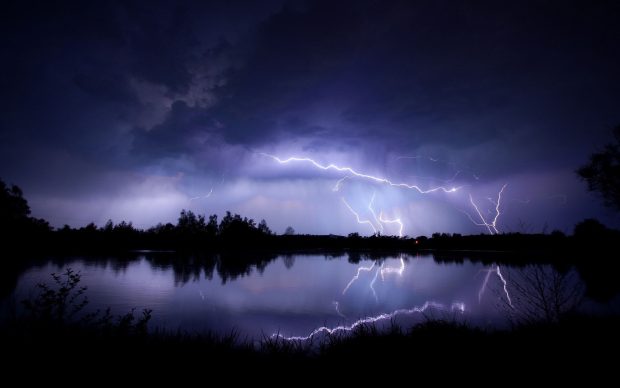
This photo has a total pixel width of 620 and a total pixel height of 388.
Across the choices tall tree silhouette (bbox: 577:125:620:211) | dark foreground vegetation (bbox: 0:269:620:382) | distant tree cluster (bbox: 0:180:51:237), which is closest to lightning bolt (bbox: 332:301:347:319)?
dark foreground vegetation (bbox: 0:269:620:382)

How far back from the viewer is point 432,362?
5.58 meters

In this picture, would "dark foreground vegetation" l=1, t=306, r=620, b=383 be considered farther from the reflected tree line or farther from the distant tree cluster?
the distant tree cluster

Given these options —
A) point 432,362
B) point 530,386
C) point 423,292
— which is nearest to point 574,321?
point 530,386

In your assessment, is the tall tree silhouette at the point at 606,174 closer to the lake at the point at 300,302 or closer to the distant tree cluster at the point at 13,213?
the lake at the point at 300,302

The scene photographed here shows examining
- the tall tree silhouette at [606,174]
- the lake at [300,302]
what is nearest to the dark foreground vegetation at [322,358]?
the lake at [300,302]

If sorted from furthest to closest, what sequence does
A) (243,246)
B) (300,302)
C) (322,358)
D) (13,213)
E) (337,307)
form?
(243,246) < (13,213) < (300,302) < (337,307) < (322,358)

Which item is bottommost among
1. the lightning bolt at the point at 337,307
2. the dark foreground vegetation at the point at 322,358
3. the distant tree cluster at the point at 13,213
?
the lightning bolt at the point at 337,307

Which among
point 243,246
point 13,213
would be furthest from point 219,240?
point 13,213

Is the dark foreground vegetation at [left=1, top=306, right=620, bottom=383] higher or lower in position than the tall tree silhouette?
lower

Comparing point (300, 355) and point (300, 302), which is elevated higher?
point (300, 355)

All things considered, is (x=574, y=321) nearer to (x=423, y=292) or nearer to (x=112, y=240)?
(x=423, y=292)

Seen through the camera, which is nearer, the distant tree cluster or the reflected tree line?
the reflected tree line

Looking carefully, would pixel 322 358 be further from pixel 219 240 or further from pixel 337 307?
pixel 219 240

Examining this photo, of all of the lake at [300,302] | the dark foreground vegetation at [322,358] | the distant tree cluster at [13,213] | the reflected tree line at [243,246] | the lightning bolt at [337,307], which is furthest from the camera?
the distant tree cluster at [13,213]
